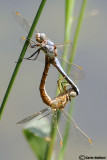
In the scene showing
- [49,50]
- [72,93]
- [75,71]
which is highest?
[49,50]

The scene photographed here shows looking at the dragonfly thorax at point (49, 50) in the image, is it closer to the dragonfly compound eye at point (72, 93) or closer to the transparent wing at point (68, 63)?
the transparent wing at point (68, 63)

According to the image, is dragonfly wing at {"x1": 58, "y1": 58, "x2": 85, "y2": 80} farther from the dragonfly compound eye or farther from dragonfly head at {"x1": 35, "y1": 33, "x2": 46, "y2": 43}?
dragonfly head at {"x1": 35, "y1": 33, "x2": 46, "y2": 43}

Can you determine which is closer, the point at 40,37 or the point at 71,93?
the point at 40,37

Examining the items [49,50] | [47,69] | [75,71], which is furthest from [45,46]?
[75,71]

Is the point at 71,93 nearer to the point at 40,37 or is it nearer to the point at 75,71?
the point at 75,71

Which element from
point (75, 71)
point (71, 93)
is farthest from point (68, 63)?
point (71, 93)

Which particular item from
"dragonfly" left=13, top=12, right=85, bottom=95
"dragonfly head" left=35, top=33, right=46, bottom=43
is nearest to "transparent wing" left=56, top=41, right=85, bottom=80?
"dragonfly" left=13, top=12, right=85, bottom=95

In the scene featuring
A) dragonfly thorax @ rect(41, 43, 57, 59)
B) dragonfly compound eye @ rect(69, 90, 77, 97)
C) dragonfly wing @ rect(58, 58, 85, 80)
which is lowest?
dragonfly compound eye @ rect(69, 90, 77, 97)

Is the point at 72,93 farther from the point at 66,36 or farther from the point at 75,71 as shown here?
the point at 66,36

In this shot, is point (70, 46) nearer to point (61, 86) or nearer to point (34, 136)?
point (61, 86)

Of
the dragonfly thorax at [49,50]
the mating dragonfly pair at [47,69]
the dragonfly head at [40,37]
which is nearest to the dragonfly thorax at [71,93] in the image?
the mating dragonfly pair at [47,69]

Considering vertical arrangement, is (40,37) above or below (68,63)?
above
